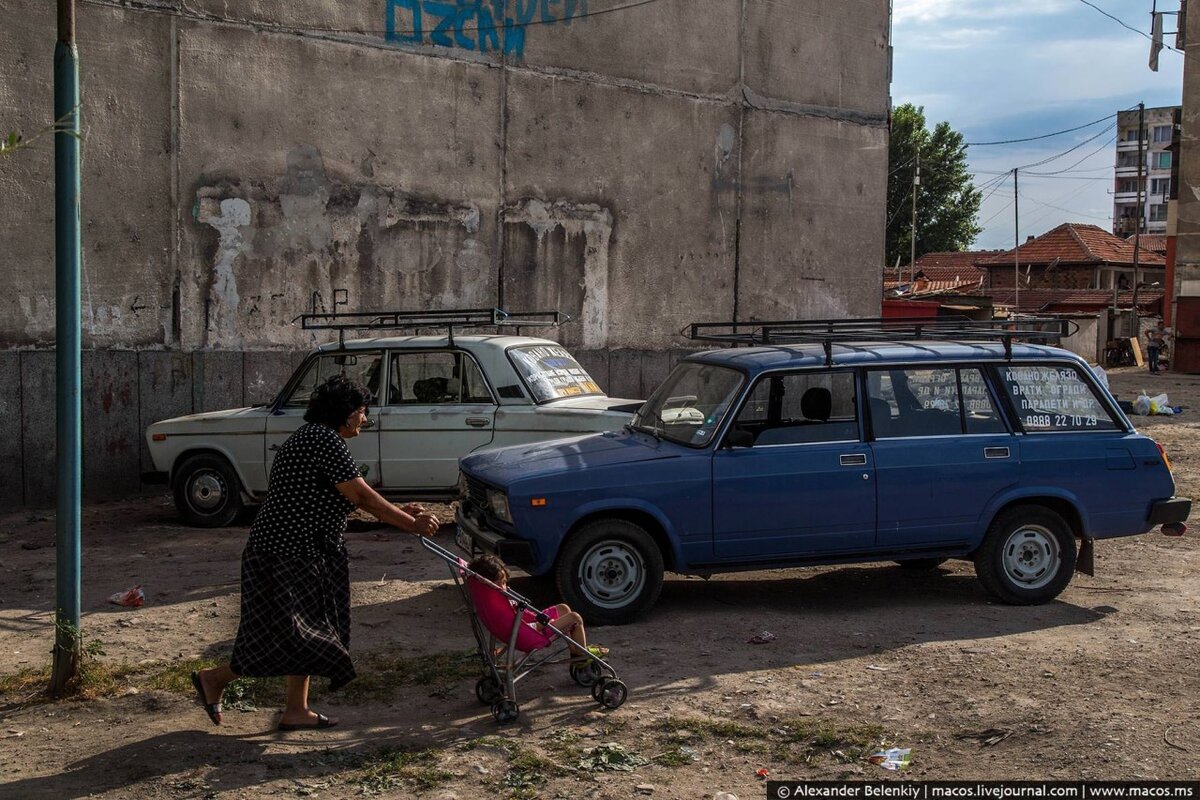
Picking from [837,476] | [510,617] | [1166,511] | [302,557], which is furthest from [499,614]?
[1166,511]

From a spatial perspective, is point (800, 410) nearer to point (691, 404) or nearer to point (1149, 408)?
point (691, 404)

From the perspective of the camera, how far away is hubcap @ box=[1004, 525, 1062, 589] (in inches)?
298

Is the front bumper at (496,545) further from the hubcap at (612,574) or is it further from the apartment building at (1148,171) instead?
the apartment building at (1148,171)

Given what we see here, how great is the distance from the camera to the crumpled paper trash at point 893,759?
16.2 ft

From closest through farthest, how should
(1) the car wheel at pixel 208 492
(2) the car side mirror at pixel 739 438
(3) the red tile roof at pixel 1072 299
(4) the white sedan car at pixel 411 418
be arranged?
(2) the car side mirror at pixel 739 438, (4) the white sedan car at pixel 411 418, (1) the car wheel at pixel 208 492, (3) the red tile roof at pixel 1072 299

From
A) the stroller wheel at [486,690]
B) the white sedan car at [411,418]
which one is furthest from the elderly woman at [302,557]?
the white sedan car at [411,418]

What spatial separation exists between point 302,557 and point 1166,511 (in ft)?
18.1

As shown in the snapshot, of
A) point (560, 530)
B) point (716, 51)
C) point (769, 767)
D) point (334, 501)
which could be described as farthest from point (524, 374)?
point (716, 51)

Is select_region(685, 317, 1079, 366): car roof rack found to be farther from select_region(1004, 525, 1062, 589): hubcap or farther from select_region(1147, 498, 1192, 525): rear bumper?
select_region(1147, 498, 1192, 525): rear bumper

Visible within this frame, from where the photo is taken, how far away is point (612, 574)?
7.05 metres

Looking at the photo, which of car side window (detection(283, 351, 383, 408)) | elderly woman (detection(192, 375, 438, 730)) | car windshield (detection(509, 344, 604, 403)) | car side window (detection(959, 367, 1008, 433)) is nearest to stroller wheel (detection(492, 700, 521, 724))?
elderly woman (detection(192, 375, 438, 730))

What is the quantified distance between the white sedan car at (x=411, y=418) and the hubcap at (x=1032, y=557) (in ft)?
10.4

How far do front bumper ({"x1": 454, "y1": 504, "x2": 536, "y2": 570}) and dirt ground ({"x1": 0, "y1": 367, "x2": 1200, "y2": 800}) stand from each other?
20.8 inches

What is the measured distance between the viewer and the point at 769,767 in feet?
16.4
